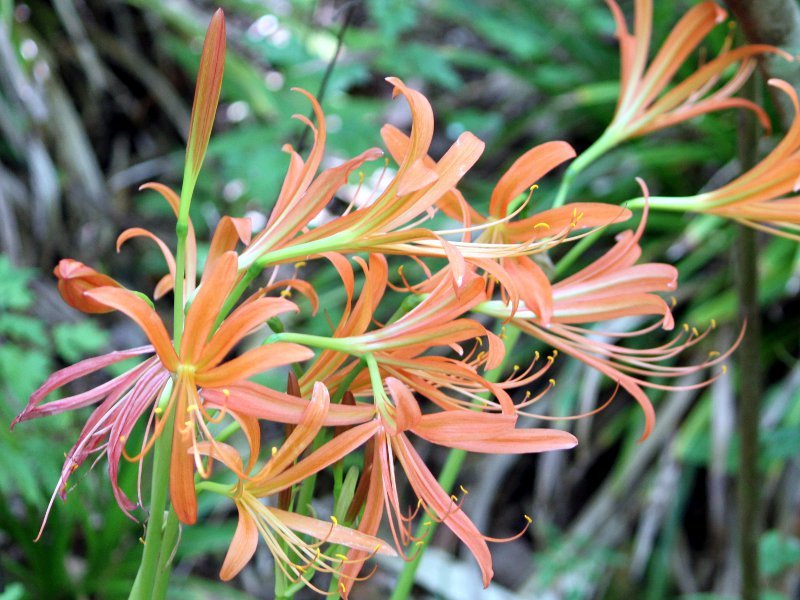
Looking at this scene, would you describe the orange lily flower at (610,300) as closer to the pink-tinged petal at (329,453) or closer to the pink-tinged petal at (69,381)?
the pink-tinged petal at (329,453)

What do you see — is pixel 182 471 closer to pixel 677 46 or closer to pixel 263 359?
pixel 263 359

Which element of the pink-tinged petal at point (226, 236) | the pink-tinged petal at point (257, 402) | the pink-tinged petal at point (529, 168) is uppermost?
the pink-tinged petal at point (529, 168)

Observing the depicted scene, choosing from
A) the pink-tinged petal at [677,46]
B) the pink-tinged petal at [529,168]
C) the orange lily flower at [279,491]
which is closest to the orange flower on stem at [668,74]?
the pink-tinged petal at [677,46]

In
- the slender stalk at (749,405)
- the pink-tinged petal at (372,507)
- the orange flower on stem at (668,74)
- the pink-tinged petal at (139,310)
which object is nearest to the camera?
the pink-tinged petal at (139,310)

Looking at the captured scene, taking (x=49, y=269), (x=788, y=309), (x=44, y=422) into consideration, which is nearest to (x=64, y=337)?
(x=44, y=422)

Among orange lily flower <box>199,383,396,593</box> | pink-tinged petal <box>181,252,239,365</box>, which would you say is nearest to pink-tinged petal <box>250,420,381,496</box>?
orange lily flower <box>199,383,396,593</box>

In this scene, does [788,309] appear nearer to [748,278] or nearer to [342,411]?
[748,278]

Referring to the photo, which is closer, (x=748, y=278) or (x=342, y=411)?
(x=342, y=411)
